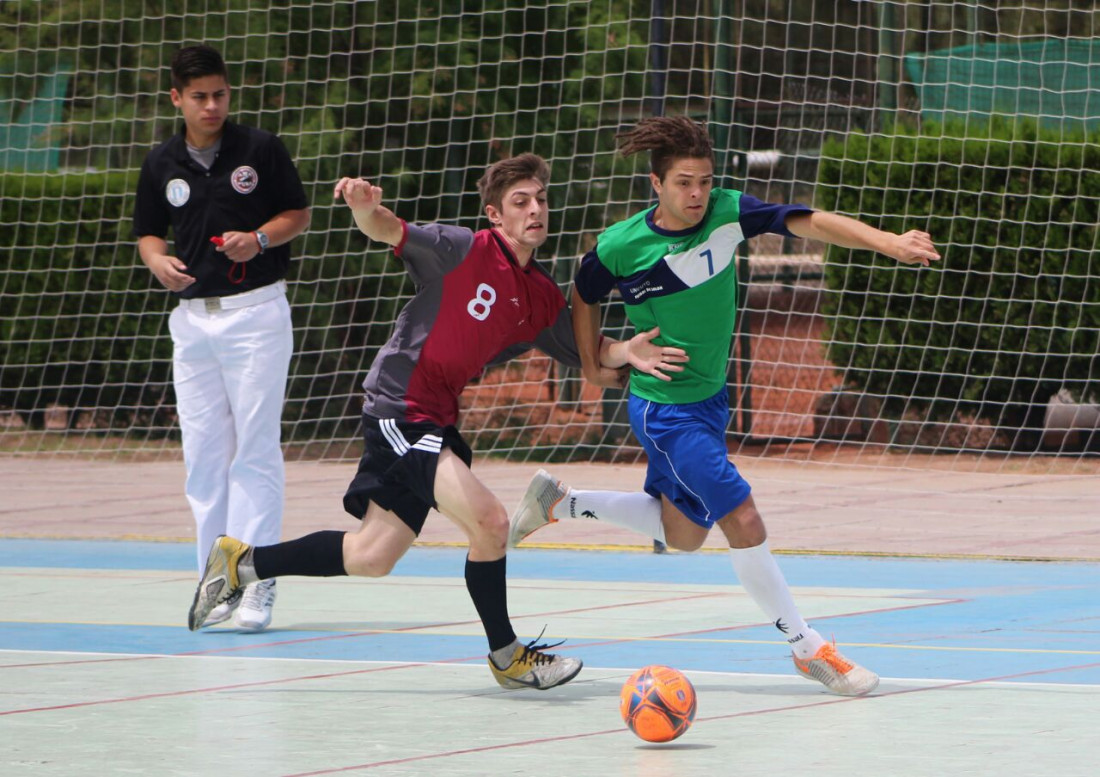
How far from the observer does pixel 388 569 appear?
6.22 metres

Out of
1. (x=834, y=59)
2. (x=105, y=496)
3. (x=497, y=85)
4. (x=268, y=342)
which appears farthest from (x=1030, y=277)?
(x=268, y=342)

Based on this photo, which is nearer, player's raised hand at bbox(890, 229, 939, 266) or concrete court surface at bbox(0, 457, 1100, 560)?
player's raised hand at bbox(890, 229, 939, 266)

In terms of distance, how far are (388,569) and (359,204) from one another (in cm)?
130

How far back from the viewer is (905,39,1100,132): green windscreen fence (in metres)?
14.1

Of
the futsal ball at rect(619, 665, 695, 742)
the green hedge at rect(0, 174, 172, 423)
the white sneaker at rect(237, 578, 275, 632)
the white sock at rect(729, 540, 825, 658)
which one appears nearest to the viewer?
the futsal ball at rect(619, 665, 695, 742)

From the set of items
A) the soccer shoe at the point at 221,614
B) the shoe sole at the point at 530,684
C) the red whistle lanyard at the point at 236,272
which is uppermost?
the red whistle lanyard at the point at 236,272

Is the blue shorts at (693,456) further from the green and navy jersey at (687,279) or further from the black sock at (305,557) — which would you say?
the black sock at (305,557)

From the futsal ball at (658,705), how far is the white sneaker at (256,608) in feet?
8.23

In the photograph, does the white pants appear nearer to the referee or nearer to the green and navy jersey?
the referee

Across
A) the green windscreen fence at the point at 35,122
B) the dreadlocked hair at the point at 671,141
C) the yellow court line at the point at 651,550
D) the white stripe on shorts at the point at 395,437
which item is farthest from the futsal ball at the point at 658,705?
the green windscreen fence at the point at 35,122

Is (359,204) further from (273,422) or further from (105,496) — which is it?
(105,496)

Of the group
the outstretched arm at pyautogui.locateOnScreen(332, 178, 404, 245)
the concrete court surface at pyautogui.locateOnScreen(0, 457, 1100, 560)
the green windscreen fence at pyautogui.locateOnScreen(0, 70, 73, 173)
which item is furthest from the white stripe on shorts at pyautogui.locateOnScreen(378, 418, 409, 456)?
the green windscreen fence at pyautogui.locateOnScreen(0, 70, 73, 173)

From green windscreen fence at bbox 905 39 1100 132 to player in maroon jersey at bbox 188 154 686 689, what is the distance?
28.0ft

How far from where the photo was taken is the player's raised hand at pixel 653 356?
6008 mm
